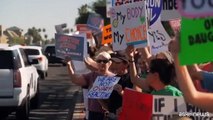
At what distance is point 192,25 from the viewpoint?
9.43ft

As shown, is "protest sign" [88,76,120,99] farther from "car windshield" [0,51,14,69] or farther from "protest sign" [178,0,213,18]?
"car windshield" [0,51,14,69]

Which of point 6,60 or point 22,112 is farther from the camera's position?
point 22,112

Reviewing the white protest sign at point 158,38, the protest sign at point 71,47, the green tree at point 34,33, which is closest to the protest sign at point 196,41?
the white protest sign at point 158,38

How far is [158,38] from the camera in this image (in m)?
5.31

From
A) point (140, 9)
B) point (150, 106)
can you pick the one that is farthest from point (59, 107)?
point (150, 106)

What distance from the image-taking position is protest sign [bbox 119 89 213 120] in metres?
4.17

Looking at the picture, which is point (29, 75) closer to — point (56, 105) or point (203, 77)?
point (56, 105)

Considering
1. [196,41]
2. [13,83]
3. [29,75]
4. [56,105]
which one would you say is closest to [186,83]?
[196,41]

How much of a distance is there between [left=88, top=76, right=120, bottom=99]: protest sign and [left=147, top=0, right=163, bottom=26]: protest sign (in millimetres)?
Answer: 714

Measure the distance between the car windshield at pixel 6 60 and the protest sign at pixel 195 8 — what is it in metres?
8.85

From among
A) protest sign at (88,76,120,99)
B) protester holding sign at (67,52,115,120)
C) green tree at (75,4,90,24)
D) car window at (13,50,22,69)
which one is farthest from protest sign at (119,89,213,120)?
green tree at (75,4,90,24)

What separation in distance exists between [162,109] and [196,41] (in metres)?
1.50

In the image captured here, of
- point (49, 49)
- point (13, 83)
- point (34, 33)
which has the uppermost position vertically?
point (13, 83)

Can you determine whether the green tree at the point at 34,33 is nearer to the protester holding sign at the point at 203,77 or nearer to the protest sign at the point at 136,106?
the protest sign at the point at 136,106
